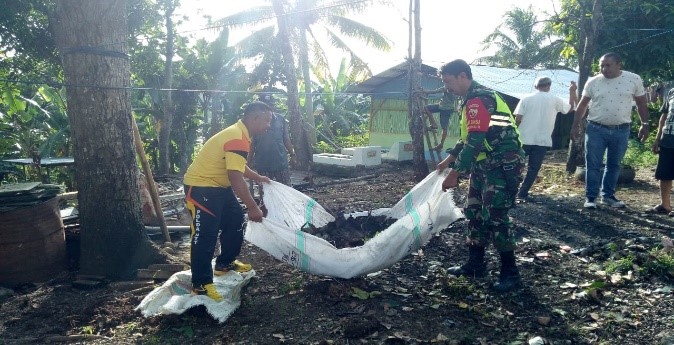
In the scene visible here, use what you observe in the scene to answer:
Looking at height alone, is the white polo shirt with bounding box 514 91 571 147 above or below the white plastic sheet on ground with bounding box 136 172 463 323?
above

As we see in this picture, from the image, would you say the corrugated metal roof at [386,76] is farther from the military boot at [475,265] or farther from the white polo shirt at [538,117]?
the military boot at [475,265]

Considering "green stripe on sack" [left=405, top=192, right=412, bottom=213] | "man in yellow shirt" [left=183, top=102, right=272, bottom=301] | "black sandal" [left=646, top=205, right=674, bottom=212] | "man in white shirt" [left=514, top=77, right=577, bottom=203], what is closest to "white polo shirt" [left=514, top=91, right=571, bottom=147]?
"man in white shirt" [left=514, top=77, right=577, bottom=203]

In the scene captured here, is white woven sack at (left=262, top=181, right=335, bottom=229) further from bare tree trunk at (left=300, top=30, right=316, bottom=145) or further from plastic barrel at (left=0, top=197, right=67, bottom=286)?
bare tree trunk at (left=300, top=30, right=316, bottom=145)

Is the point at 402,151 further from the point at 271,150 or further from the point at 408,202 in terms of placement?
the point at 408,202

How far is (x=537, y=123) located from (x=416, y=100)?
3487mm

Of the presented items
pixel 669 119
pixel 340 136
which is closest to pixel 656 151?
pixel 669 119

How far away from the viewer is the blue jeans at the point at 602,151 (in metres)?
6.18

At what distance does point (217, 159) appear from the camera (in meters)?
4.04

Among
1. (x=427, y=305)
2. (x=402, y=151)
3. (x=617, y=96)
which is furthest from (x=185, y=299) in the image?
(x=402, y=151)

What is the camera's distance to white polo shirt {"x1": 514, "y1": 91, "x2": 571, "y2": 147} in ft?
22.8

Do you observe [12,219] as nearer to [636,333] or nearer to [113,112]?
[113,112]

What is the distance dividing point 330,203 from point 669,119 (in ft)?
15.6

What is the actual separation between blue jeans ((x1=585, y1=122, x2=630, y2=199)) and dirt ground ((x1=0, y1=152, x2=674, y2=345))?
3.38 ft

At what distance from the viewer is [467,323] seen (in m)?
3.62
